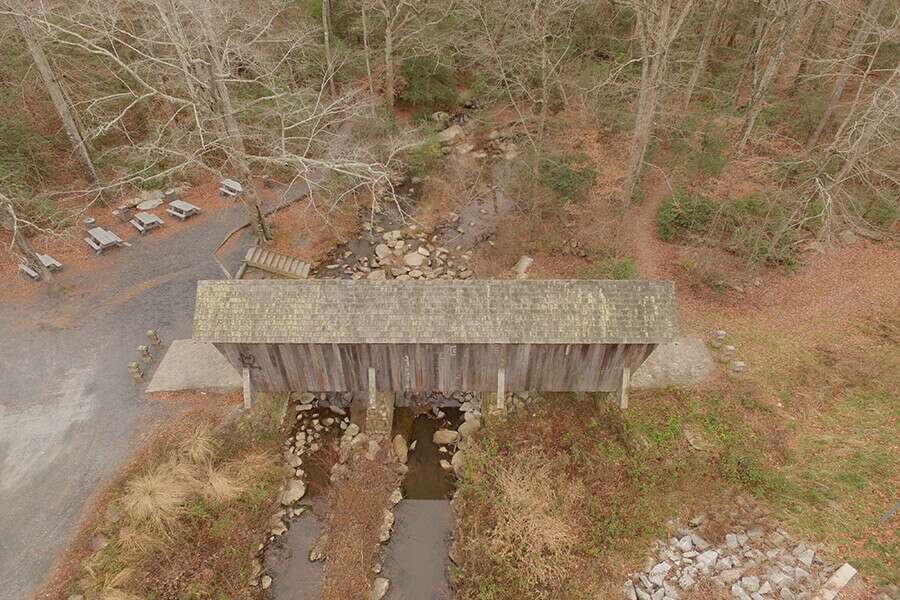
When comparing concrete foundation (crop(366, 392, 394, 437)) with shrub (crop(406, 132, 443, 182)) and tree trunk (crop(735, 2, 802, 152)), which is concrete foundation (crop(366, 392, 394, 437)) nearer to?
shrub (crop(406, 132, 443, 182))

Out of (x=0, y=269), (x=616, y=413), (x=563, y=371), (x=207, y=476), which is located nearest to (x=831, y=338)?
(x=616, y=413)

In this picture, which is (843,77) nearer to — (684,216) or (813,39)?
(813,39)

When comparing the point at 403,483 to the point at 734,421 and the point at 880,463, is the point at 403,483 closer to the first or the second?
the point at 734,421

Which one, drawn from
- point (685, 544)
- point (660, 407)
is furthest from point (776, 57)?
point (685, 544)

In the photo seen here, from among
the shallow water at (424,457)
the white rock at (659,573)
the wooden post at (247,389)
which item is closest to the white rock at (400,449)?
the shallow water at (424,457)

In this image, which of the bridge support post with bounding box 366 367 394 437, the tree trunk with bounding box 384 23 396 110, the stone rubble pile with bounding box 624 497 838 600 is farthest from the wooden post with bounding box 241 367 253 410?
the tree trunk with bounding box 384 23 396 110

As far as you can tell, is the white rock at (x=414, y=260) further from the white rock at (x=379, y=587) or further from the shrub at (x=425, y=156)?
the white rock at (x=379, y=587)
